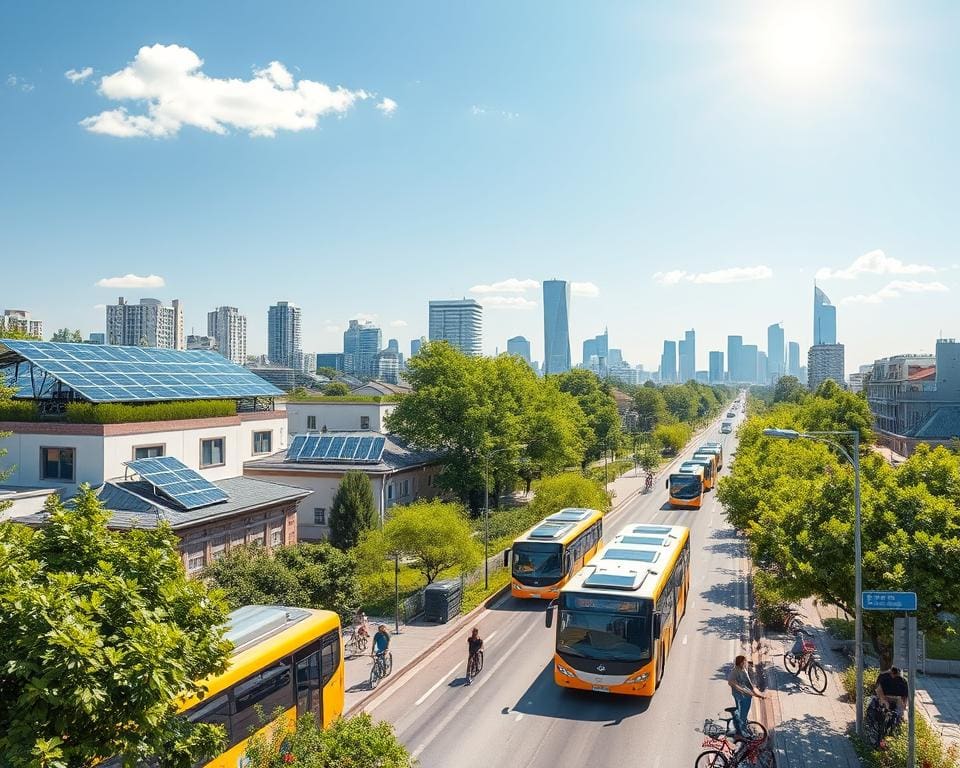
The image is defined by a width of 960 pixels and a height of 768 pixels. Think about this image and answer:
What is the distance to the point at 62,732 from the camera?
26.2ft

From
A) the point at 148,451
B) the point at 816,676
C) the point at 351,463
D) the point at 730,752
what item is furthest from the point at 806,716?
the point at 351,463

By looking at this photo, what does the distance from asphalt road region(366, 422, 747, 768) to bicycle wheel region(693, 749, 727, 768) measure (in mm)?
364

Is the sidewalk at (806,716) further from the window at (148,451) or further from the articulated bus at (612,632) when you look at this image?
the window at (148,451)

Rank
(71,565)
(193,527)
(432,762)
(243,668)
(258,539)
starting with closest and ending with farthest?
1. (71,565)
2. (243,668)
3. (432,762)
4. (193,527)
5. (258,539)

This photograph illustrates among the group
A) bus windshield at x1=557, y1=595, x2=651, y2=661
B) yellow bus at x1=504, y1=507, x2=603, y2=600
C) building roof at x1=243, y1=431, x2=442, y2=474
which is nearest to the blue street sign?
bus windshield at x1=557, y1=595, x2=651, y2=661

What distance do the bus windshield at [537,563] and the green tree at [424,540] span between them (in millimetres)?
2338

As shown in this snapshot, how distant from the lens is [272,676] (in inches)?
574

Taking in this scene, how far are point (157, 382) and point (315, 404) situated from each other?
25290mm

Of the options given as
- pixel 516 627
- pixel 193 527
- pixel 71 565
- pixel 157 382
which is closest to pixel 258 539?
pixel 193 527

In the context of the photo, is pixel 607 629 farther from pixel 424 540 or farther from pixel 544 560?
pixel 424 540

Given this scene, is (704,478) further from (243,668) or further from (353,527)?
(243,668)

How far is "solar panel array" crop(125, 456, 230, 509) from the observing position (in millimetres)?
30766

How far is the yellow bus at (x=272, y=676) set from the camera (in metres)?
13.0

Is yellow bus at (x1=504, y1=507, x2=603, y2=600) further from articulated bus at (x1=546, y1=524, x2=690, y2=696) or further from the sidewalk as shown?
articulated bus at (x1=546, y1=524, x2=690, y2=696)
